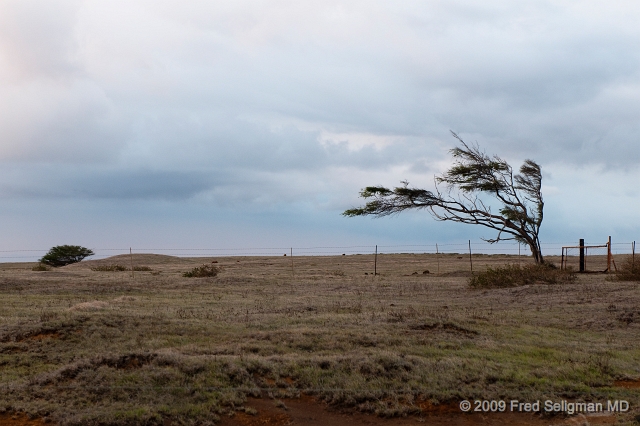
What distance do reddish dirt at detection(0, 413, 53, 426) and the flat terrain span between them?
2 centimetres

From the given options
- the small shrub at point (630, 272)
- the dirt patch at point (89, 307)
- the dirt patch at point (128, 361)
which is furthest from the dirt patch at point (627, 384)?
the small shrub at point (630, 272)

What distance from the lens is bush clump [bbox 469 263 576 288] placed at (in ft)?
77.4

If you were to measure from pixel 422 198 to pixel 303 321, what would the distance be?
23.6 meters

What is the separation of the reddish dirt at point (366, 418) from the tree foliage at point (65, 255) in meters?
47.6

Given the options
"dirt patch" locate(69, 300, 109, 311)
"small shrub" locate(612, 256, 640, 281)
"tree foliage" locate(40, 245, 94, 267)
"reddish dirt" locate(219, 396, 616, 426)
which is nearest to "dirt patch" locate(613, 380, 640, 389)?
"reddish dirt" locate(219, 396, 616, 426)

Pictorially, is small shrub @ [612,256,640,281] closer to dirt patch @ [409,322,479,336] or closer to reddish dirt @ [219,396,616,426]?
dirt patch @ [409,322,479,336]

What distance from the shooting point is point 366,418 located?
7992 mm

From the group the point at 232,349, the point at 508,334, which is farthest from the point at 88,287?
the point at 508,334

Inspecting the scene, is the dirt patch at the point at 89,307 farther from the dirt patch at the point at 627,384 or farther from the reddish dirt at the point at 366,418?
the dirt patch at the point at 627,384

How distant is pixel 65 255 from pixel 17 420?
1917 inches

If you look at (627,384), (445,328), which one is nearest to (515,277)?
(445,328)

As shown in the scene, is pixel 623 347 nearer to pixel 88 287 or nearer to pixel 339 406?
pixel 339 406

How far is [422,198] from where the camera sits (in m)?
35.8

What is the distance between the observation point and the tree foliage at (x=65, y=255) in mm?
51391
